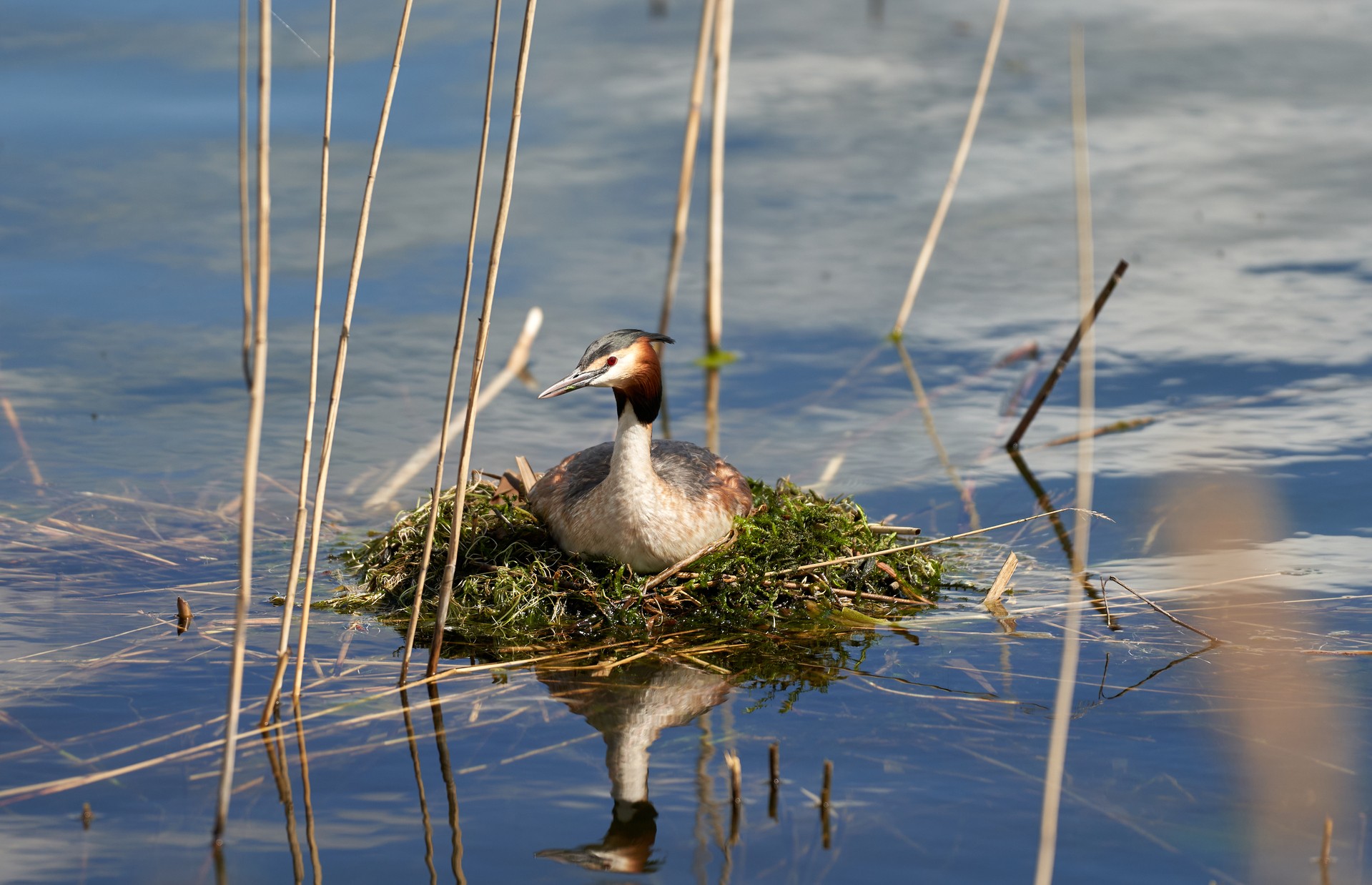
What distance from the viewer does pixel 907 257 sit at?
10336mm

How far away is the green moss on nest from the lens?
17.3 feet

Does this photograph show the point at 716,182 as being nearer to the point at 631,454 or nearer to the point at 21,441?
the point at 631,454

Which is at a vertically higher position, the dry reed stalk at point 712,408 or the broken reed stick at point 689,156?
the broken reed stick at point 689,156

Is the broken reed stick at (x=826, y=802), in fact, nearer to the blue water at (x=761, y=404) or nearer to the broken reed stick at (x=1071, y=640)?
the blue water at (x=761, y=404)

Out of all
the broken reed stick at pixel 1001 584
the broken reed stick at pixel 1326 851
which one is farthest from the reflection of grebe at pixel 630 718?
the broken reed stick at pixel 1326 851

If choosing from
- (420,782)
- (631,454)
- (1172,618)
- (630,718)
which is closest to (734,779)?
(630,718)

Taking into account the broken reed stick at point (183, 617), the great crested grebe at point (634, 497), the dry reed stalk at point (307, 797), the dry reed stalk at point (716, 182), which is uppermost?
the dry reed stalk at point (716, 182)

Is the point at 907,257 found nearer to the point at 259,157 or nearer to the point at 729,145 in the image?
the point at 729,145

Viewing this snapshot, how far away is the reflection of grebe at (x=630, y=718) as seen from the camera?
3.70 meters

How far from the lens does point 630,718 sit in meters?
4.48

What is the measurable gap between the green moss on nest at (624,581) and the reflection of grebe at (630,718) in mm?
397

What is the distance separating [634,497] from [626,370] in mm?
471

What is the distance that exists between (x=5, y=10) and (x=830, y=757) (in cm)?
1231

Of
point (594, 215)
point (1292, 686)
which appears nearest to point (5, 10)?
point (594, 215)
